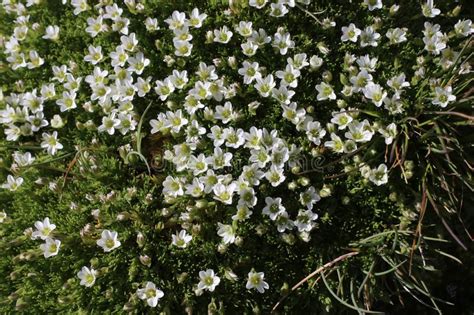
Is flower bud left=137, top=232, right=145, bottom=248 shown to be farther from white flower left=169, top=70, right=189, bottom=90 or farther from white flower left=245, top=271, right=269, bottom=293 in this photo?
white flower left=169, top=70, right=189, bottom=90

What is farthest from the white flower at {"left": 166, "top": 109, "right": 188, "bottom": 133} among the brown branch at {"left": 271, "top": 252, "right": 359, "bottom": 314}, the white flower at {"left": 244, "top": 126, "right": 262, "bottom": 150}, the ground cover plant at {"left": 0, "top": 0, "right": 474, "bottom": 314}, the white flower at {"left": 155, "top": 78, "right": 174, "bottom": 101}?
Result: the brown branch at {"left": 271, "top": 252, "right": 359, "bottom": 314}

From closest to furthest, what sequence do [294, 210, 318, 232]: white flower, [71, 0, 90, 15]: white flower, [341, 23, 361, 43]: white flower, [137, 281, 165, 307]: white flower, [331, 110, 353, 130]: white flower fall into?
[137, 281, 165, 307]: white flower, [294, 210, 318, 232]: white flower, [331, 110, 353, 130]: white flower, [341, 23, 361, 43]: white flower, [71, 0, 90, 15]: white flower

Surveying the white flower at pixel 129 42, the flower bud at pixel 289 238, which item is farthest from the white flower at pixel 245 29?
the flower bud at pixel 289 238

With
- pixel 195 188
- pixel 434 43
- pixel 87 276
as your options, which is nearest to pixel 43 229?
pixel 87 276

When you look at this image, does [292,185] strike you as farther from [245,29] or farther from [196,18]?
[196,18]

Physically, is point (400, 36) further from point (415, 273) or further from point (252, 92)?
point (415, 273)

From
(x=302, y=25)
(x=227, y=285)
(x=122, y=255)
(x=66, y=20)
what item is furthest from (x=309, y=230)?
(x=66, y=20)

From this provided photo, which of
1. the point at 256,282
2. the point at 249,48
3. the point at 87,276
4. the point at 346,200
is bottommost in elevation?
the point at 87,276
